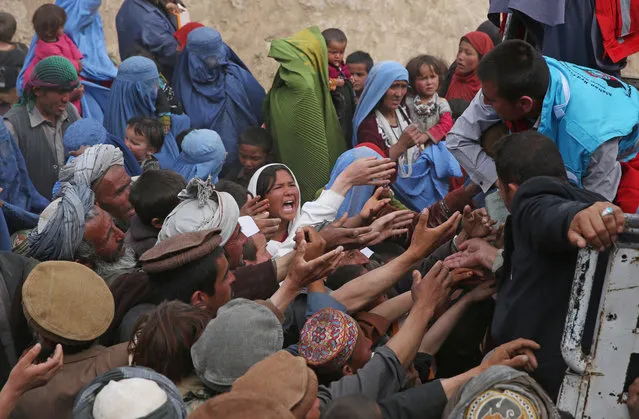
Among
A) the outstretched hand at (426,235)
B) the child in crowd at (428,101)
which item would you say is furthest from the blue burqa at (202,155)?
the outstretched hand at (426,235)

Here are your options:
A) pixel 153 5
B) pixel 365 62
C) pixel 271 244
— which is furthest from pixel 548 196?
pixel 153 5

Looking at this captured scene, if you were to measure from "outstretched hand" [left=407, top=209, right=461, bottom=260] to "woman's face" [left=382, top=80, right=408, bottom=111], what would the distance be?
10.5 feet

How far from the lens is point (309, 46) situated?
7574 millimetres

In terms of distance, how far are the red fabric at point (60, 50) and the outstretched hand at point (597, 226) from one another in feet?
18.6

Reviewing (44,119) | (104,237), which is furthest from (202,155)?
(104,237)

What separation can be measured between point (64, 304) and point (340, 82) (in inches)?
183

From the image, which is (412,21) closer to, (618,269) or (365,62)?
(365,62)

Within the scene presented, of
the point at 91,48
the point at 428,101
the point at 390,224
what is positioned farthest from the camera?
the point at 91,48

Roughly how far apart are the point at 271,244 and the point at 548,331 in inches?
84.1

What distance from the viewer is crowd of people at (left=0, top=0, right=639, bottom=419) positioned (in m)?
3.11

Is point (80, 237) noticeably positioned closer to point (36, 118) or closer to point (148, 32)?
point (36, 118)

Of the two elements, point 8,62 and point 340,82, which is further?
point 8,62

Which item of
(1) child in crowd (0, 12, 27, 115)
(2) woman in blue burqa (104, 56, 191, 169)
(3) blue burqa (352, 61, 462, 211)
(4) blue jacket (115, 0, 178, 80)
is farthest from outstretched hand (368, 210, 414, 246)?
(1) child in crowd (0, 12, 27, 115)

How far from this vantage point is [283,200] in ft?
18.5
